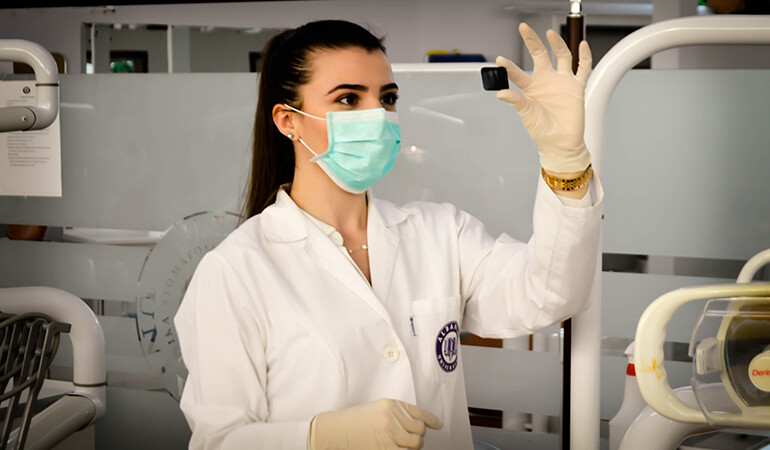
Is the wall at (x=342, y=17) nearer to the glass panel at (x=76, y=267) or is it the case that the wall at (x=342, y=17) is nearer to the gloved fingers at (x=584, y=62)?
the glass panel at (x=76, y=267)

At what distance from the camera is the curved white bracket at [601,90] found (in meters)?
1.37

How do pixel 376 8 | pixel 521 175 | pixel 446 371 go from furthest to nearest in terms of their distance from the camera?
pixel 376 8
pixel 521 175
pixel 446 371

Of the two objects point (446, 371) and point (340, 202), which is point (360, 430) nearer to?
point (446, 371)

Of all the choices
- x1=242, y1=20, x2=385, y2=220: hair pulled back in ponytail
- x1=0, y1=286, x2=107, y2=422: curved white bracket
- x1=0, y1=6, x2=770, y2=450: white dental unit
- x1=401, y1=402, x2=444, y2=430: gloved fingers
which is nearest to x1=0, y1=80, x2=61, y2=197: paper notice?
x1=0, y1=6, x2=770, y2=450: white dental unit

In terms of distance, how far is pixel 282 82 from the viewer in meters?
1.52

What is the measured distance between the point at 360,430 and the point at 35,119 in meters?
1.30

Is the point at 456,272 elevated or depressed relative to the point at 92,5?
depressed

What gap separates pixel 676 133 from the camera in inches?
76.6

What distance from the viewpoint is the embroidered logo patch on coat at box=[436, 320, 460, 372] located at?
144 cm

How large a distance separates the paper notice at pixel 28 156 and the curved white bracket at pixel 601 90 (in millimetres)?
1831

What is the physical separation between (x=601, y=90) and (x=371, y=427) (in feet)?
2.40

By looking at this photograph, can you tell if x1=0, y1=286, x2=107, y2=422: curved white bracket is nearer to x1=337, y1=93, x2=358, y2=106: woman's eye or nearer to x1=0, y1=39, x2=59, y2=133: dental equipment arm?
x1=0, y1=39, x2=59, y2=133: dental equipment arm

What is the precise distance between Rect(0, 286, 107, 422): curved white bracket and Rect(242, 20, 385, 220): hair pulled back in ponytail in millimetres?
759

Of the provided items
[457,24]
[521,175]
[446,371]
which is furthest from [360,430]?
[457,24]
